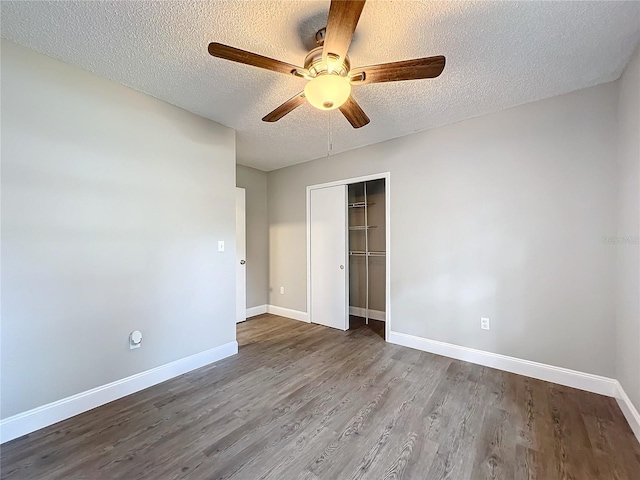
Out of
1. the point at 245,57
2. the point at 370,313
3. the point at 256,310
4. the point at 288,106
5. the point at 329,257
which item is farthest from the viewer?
the point at 256,310

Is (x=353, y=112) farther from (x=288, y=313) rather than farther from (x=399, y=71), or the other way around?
(x=288, y=313)

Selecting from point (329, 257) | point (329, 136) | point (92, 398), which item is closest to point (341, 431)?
point (92, 398)

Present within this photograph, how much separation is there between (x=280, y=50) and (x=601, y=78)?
2457mm

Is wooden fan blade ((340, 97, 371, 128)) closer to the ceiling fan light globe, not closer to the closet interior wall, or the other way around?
the ceiling fan light globe

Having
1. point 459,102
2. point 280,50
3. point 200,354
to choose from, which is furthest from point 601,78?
point 200,354

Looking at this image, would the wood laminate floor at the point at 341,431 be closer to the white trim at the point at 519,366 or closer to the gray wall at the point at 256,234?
the white trim at the point at 519,366

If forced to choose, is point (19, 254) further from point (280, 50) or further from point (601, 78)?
point (601, 78)

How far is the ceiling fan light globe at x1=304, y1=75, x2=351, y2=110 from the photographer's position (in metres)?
1.54

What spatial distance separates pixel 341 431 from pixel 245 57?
7.66 ft

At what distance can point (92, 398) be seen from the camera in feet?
6.59

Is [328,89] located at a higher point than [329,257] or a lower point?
higher

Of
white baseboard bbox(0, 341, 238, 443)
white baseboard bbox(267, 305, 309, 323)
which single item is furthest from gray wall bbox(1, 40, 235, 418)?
white baseboard bbox(267, 305, 309, 323)

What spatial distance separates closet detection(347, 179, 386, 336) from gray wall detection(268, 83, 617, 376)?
95cm

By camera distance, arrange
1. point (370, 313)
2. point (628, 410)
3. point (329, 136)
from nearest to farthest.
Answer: point (628, 410) → point (329, 136) → point (370, 313)
